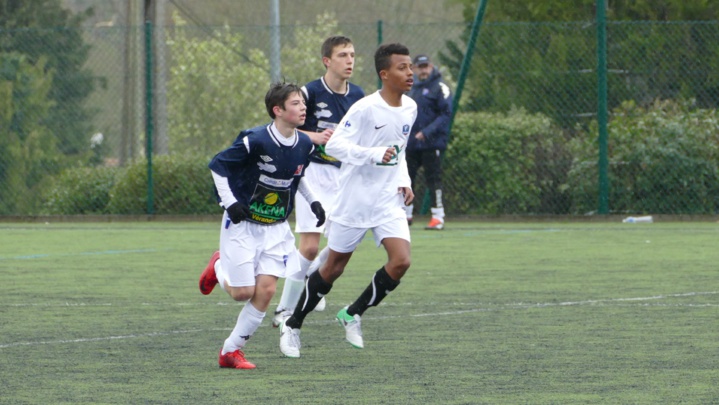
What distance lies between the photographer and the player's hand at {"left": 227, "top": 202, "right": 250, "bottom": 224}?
7.62m

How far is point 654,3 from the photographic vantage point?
25.0 m

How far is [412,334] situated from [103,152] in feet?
80.6

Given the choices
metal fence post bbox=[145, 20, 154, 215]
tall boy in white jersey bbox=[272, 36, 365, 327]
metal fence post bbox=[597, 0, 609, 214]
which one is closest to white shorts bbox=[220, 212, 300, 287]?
tall boy in white jersey bbox=[272, 36, 365, 327]

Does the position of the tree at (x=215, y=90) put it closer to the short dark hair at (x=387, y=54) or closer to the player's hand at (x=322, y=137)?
the player's hand at (x=322, y=137)

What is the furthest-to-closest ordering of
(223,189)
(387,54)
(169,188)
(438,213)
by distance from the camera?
(169,188), (438,213), (387,54), (223,189)

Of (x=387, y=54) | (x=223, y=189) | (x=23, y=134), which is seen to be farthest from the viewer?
(x=23, y=134)

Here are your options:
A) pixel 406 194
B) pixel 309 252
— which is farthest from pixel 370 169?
pixel 309 252

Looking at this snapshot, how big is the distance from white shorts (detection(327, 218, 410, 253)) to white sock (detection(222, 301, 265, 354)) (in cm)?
84

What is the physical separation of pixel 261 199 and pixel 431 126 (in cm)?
1042

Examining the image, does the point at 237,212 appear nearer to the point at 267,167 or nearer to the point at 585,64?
the point at 267,167

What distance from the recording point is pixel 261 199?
311 inches

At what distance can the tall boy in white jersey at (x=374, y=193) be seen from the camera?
8.34 metres

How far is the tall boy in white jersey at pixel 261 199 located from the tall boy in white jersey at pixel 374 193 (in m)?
0.38

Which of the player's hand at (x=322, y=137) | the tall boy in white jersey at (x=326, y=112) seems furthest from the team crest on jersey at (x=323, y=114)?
the player's hand at (x=322, y=137)
